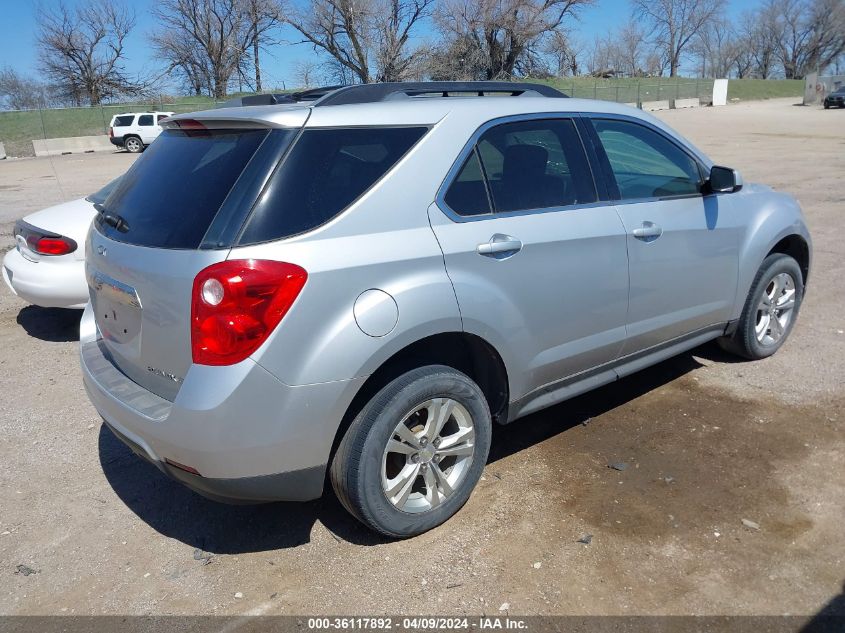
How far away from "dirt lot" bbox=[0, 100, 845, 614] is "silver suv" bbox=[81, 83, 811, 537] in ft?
1.09

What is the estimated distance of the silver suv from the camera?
254 cm

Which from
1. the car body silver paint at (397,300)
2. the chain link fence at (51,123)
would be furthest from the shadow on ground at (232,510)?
the chain link fence at (51,123)

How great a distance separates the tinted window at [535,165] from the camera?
324 centimetres

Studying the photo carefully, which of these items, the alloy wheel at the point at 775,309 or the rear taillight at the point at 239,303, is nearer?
the rear taillight at the point at 239,303

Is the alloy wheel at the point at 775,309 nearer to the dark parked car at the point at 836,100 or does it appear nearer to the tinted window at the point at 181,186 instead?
the tinted window at the point at 181,186

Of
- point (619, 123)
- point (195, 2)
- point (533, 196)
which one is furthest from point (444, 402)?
point (195, 2)

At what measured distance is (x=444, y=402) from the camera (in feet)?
9.93

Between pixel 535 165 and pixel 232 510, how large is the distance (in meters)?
2.22

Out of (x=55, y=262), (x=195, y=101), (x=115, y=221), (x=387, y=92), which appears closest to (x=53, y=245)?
(x=55, y=262)

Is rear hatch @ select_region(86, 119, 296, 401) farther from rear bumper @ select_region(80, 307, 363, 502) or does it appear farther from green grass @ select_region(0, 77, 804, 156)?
green grass @ select_region(0, 77, 804, 156)

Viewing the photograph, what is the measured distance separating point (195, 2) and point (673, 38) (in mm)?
61212

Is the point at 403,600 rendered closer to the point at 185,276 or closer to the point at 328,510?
the point at 328,510

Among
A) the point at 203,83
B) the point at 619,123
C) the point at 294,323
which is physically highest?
the point at 203,83

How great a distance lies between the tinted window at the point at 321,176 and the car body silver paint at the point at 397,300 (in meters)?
0.04
